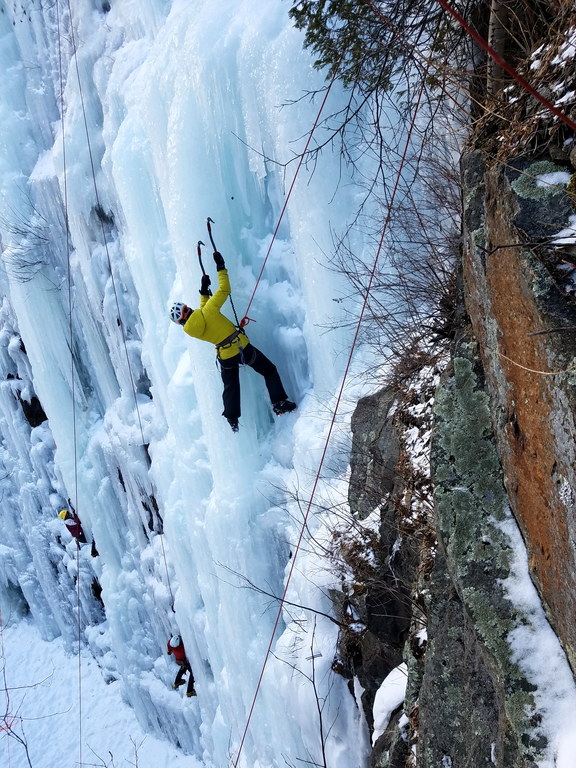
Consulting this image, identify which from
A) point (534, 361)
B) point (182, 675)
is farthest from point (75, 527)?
point (534, 361)

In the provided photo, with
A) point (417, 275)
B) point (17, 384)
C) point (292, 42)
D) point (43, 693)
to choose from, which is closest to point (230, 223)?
point (292, 42)

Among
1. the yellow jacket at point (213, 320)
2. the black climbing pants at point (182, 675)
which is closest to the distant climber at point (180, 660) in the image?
the black climbing pants at point (182, 675)

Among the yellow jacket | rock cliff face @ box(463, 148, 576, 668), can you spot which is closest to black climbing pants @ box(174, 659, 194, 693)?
the yellow jacket

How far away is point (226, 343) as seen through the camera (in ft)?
14.1

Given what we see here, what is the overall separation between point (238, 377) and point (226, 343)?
1.24 feet

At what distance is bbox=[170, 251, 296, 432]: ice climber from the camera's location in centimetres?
419

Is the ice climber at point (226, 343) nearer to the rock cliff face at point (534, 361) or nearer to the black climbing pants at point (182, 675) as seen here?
the rock cliff face at point (534, 361)

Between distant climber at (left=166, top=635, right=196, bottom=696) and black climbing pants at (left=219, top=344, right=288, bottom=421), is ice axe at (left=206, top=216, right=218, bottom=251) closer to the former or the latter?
black climbing pants at (left=219, top=344, right=288, bottom=421)

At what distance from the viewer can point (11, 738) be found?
10227 millimetres

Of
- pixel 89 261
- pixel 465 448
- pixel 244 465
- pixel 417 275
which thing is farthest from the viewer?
pixel 89 261

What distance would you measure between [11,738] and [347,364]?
10303mm

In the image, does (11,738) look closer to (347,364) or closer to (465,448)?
(347,364)

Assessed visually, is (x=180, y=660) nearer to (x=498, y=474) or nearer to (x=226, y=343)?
(x=226, y=343)

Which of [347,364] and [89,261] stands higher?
[89,261]
